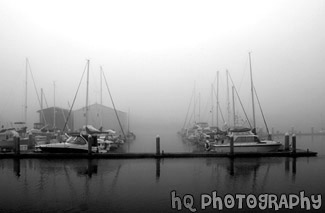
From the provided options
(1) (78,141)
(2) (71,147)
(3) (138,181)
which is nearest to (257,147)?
(3) (138,181)

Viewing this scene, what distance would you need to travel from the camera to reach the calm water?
1034cm

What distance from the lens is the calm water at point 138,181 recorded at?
10.3 metres

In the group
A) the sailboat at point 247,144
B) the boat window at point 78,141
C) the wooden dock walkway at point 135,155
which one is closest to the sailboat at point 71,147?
the boat window at point 78,141

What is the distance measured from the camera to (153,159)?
21.2 metres

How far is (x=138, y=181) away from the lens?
46.8ft

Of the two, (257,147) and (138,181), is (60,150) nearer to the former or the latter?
(138,181)

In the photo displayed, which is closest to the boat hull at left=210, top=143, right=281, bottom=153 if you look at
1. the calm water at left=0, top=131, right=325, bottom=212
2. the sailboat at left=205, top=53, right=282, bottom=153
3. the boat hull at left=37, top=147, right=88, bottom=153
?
the sailboat at left=205, top=53, right=282, bottom=153

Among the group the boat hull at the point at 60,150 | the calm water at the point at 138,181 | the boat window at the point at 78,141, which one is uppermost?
the boat window at the point at 78,141

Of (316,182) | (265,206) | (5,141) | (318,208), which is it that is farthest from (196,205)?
(5,141)

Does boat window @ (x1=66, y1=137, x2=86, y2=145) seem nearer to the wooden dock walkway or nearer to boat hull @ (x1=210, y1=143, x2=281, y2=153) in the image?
the wooden dock walkway

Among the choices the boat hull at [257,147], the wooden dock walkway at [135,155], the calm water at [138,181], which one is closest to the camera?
the calm water at [138,181]

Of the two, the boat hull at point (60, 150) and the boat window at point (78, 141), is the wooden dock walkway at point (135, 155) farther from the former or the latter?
the boat window at point (78, 141)

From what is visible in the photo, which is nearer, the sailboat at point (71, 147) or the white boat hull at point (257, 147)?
the sailboat at point (71, 147)

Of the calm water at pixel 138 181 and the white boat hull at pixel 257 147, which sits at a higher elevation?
the white boat hull at pixel 257 147
